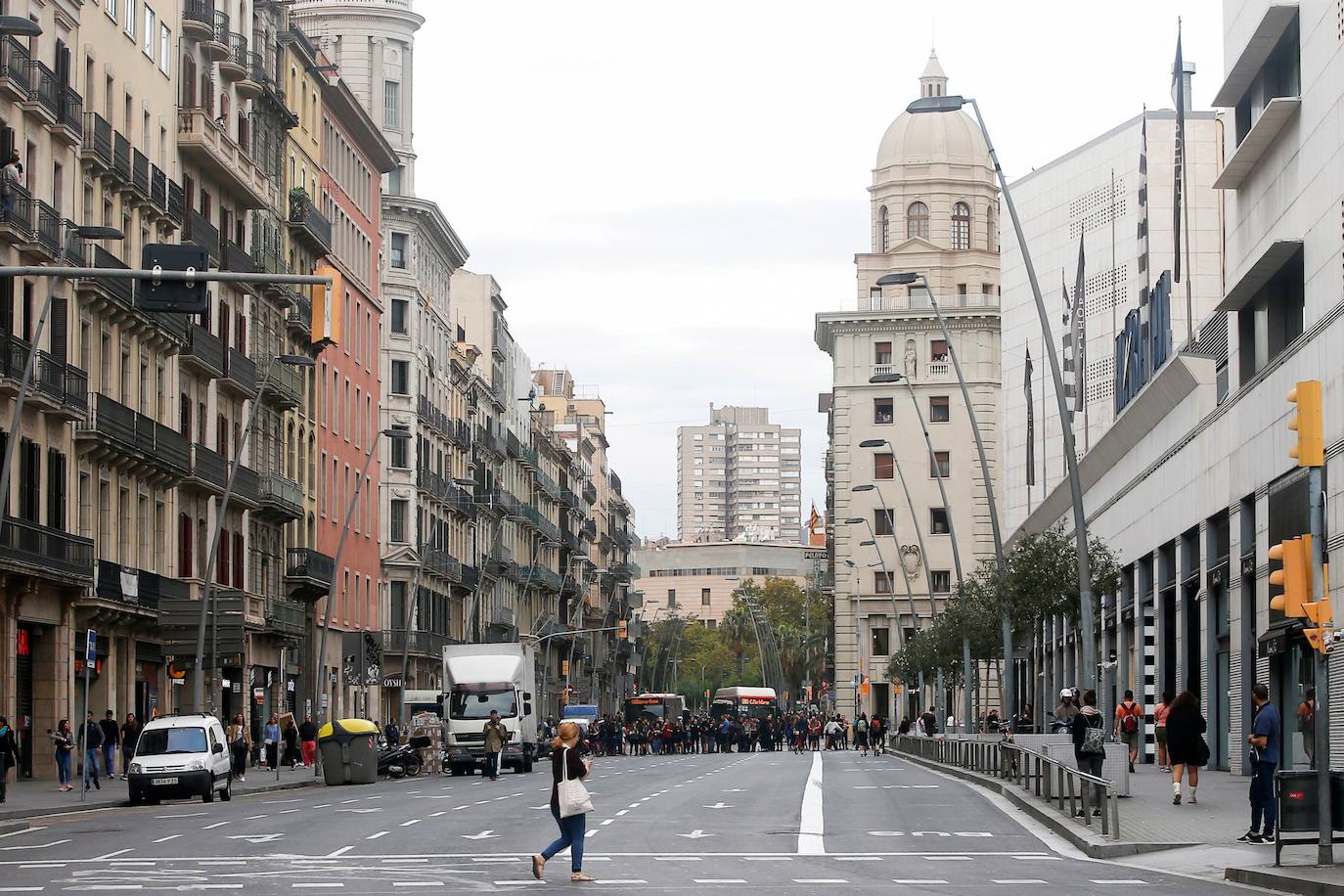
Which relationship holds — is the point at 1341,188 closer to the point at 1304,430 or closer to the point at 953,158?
the point at 1304,430

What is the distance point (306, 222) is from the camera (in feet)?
249

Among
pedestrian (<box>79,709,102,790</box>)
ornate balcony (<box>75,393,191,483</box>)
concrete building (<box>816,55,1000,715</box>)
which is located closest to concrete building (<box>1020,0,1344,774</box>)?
pedestrian (<box>79,709,102,790</box>)

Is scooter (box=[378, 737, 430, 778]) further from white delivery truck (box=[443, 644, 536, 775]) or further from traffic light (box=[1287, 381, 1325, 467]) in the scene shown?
traffic light (box=[1287, 381, 1325, 467])

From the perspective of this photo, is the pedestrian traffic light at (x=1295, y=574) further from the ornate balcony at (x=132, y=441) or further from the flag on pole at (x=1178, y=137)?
the flag on pole at (x=1178, y=137)

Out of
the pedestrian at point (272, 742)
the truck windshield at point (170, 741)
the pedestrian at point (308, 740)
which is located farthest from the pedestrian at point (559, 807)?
the pedestrian at point (308, 740)

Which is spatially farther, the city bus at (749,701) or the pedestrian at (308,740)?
the city bus at (749,701)

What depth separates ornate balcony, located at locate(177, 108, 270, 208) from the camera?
61.7 m

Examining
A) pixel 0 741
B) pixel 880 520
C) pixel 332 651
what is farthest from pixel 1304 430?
pixel 880 520

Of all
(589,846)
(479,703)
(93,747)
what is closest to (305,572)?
(479,703)

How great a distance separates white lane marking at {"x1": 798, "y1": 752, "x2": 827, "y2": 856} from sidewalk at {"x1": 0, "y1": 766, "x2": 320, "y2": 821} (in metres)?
11.7

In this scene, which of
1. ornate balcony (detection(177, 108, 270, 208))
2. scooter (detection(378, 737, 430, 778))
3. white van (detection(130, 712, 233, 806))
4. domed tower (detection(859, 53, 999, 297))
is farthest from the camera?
domed tower (detection(859, 53, 999, 297))

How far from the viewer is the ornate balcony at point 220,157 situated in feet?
202

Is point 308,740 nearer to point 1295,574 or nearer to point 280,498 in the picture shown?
point 280,498

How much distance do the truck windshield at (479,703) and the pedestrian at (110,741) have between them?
36.1 feet
